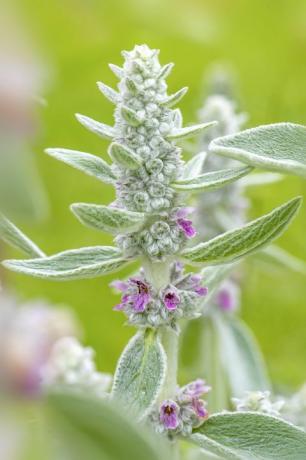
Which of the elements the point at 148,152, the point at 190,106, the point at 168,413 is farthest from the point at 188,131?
the point at 190,106

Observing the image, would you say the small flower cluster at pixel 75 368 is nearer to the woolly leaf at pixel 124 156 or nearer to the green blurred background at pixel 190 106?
the woolly leaf at pixel 124 156

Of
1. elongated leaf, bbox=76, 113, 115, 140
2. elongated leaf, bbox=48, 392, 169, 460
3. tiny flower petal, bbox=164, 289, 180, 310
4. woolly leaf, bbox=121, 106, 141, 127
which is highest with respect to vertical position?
elongated leaf, bbox=76, 113, 115, 140

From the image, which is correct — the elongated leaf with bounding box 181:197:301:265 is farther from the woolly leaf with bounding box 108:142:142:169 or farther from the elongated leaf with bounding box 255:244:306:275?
the elongated leaf with bounding box 255:244:306:275

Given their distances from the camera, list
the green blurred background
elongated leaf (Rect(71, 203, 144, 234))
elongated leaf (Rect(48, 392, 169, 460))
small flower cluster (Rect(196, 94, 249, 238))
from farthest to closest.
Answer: the green blurred background
small flower cluster (Rect(196, 94, 249, 238))
elongated leaf (Rect(71, 203, 144, 234))
elongated leaf (Rect(48, 392, 169, 460))

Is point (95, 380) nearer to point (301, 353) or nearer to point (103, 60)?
point (301, 353)

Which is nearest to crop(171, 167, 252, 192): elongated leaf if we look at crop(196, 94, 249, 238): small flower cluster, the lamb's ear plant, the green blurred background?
the lamb's ear plant

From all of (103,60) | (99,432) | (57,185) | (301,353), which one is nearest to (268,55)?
(103,60)
